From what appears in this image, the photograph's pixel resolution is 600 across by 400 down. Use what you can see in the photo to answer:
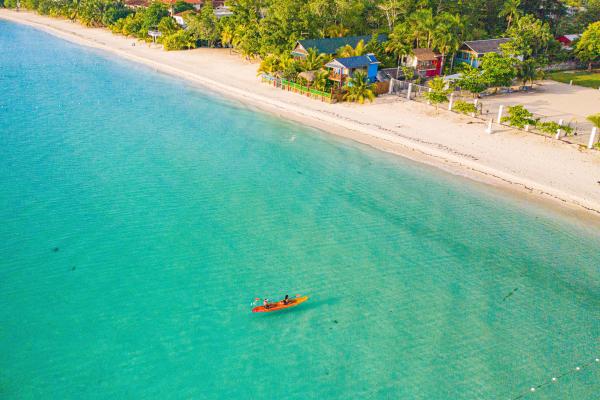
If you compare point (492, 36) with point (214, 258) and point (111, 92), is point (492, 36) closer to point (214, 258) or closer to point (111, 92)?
point (111, 92)

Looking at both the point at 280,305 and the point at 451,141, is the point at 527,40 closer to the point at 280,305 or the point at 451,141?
the point at 451,141

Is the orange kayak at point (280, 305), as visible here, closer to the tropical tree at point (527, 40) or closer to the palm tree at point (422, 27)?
the tropical tree at point (527, 40)

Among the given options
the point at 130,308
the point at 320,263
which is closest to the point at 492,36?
the point at 320,263

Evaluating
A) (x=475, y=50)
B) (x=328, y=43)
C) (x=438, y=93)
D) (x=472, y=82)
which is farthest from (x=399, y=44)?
(x=438, y=93)

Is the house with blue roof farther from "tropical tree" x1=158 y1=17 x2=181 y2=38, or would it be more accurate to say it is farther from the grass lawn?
"tropical tree" x1=158 y1=17 x2=181 y2=38

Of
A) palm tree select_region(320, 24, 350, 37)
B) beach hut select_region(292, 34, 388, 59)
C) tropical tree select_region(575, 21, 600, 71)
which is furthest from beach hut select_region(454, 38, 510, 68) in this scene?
palm tree select_region(320, 24, 350, 37)

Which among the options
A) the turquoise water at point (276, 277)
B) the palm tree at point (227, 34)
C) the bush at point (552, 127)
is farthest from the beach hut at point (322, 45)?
the bush at point (552, 127)
